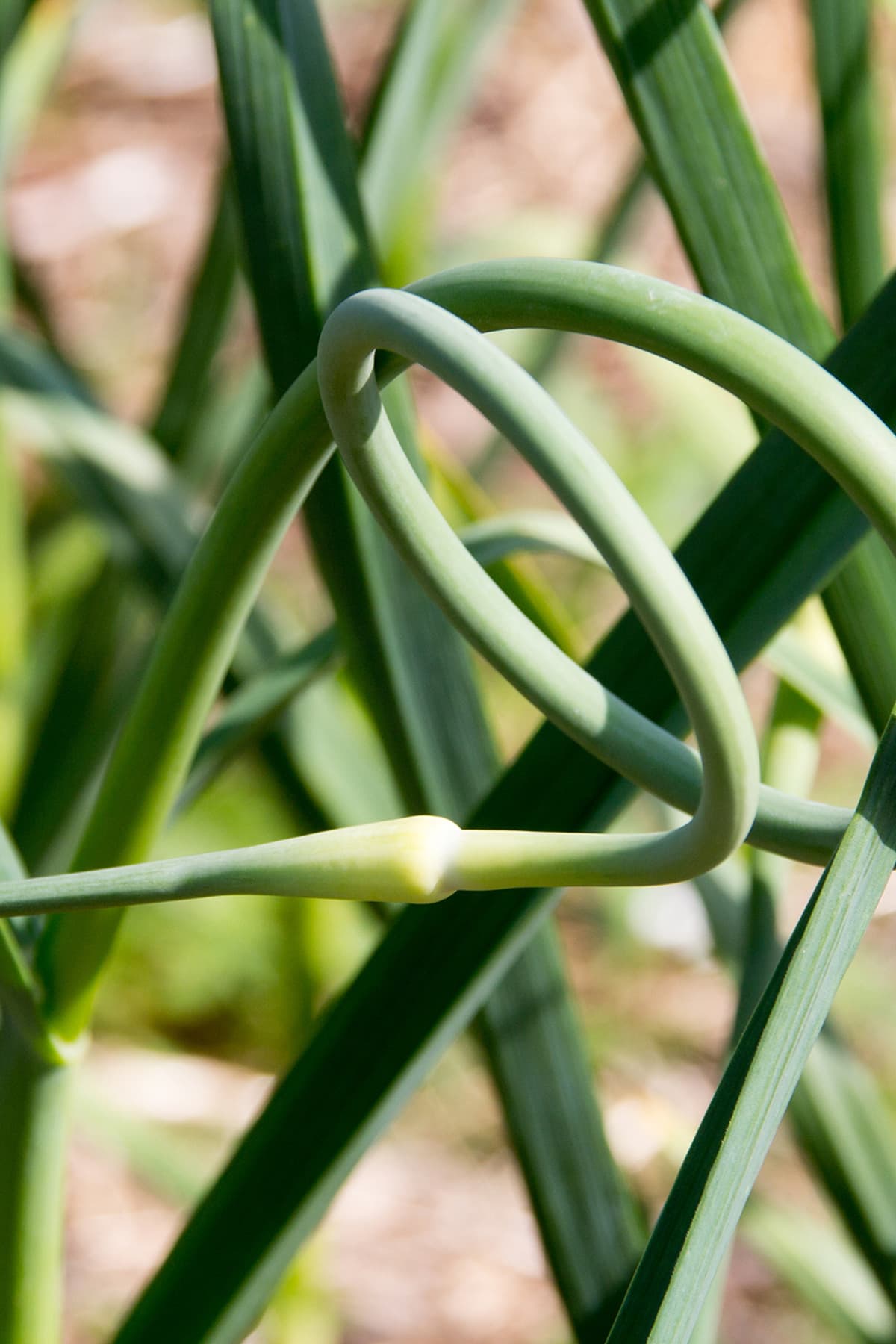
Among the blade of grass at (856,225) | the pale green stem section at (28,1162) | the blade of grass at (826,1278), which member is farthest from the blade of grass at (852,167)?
the blade of grass at (826,1278)

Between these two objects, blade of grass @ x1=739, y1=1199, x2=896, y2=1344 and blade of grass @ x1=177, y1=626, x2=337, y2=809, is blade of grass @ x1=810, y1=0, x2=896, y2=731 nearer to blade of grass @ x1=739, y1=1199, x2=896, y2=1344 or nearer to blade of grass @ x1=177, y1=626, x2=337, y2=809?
blade of grass @ x1=177, y1=626, x2=337, y2=809

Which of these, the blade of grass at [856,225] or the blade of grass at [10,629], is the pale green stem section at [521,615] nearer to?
the blade of grass at [856,225]

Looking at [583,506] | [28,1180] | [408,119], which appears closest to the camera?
[583,506]

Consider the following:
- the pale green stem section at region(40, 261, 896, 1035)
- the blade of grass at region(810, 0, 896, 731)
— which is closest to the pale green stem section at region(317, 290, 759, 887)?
the pale green stem section at region(40, 261, 896, 1035)

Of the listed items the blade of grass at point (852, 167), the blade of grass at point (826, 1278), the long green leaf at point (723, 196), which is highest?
the blade of grass at point (852, 167)

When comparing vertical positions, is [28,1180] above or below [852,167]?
below

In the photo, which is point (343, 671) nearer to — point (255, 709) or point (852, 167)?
point (255, 709)

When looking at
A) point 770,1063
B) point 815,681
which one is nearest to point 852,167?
point 815,681
